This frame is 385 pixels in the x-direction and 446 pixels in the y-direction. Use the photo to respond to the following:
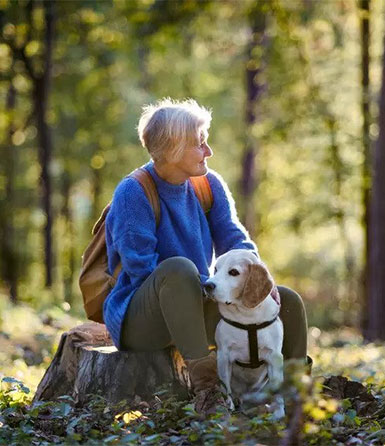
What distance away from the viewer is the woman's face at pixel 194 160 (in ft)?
17.4

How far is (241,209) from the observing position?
23.6 m

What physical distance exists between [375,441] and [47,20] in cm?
1370

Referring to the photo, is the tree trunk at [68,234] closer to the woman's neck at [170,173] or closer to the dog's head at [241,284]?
the woman's neck at [170,173]

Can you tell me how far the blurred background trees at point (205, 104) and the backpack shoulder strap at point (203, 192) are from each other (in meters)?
6.55

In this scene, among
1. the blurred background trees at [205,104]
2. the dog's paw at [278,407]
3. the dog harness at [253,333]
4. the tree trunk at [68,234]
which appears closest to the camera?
the dog's paw at [278,407]

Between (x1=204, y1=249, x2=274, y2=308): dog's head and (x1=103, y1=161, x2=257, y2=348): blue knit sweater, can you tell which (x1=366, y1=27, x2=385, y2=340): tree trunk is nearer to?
(x1=103, y1=161, x2=257, y2=348): blue knit sweater

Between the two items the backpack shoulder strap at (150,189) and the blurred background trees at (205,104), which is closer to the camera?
the backpack shoulder strap at (150,189)

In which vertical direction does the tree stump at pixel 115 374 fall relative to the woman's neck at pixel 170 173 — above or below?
below

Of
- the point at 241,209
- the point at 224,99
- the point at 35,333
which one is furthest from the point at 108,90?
the point at 35,333

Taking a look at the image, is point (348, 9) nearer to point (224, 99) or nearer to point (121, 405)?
point (224, 99)

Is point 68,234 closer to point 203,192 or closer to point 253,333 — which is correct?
point 203,192

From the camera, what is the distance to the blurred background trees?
53.9ft

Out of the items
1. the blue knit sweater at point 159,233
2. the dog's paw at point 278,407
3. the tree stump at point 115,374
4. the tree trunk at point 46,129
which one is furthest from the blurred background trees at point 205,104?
the dog's paw at point 278,407

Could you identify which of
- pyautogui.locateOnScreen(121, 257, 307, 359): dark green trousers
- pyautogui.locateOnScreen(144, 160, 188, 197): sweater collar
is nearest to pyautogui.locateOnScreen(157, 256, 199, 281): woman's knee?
pyautogui.locateOnScreen(121, 257, 307, 359): dark green trousers
